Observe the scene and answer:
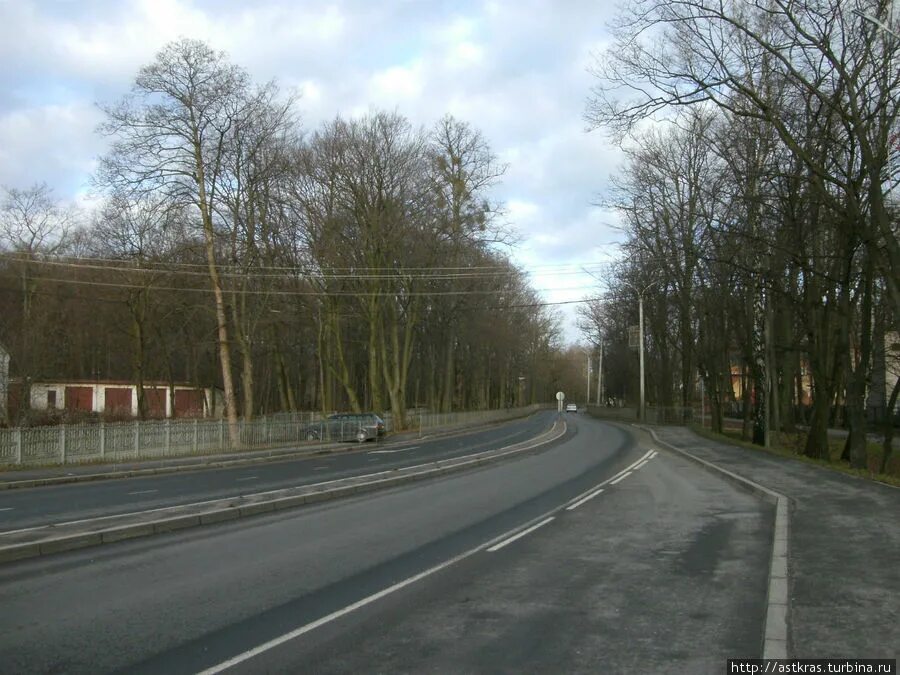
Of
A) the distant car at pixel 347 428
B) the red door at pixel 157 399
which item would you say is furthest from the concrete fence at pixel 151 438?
the red door at pixel 157 399

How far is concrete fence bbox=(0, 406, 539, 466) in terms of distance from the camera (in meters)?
25.4

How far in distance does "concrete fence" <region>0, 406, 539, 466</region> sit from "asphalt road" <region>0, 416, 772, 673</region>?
1614 centimetres

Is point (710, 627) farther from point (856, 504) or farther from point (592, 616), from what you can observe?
point (856, 504)

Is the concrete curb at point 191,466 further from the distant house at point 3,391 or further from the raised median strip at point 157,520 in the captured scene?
the raised median strip at point 157,520

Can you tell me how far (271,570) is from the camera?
8.88 m

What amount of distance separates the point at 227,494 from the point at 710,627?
12.6m

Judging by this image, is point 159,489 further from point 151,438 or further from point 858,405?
point 858,405

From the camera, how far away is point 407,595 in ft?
25.2

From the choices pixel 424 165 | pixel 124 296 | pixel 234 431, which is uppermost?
pixel 424 165

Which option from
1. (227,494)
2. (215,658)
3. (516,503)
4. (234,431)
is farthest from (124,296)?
(215,658)

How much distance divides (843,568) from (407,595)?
456 cm

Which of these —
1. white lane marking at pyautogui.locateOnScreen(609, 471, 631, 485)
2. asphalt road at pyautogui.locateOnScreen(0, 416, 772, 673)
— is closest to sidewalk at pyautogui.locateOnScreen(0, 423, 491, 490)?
asphalt road at pyautogui.locateOnScreen(0, 416, 772, 673)

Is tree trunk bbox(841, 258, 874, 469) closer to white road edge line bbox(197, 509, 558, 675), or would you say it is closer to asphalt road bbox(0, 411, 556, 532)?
asphalt road bbox(0, 411, 556, 532)

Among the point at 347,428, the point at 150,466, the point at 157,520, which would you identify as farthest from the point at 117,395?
the point at 157,520
